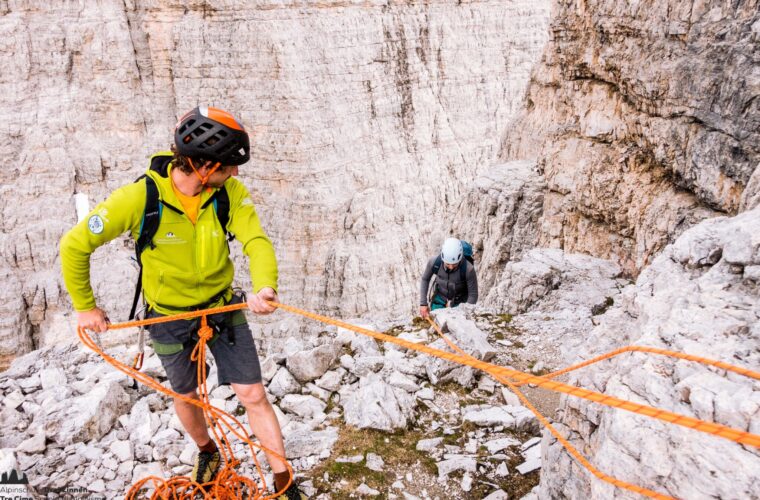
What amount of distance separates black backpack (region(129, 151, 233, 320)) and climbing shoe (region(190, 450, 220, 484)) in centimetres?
193

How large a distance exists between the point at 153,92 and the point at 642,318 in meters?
39.2

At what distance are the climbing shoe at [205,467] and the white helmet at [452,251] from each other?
4.99m

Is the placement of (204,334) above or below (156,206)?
below

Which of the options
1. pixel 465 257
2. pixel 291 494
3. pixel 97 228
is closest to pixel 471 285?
pixel 465 257

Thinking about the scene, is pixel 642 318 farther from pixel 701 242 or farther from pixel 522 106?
pixel 522 106

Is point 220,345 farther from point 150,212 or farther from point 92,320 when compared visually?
point 150,212

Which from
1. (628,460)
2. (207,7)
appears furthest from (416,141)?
(628,460)

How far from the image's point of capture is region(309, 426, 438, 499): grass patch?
4496 millimetres

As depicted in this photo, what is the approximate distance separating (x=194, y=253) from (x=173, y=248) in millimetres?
155

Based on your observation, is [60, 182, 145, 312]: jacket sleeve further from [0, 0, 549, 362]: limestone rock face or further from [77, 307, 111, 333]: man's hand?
[0, 0, 549, 362]: limestone rock face

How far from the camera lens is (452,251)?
8.41 meters

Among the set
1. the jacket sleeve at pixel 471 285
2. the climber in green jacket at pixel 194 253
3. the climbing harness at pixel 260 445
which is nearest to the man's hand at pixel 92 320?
the climber in green jacket at pixel 194 253

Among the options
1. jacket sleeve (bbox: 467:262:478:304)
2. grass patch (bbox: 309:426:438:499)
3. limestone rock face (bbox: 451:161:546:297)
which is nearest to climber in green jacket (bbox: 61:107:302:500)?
grass patch (bbox: 309:426:438:499)

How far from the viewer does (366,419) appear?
523 centimetres
